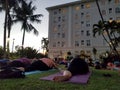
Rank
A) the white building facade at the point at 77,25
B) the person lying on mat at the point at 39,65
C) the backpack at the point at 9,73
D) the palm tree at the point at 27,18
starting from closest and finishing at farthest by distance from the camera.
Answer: the backpack at the point at 9,73 → the person lying on mat at the point at 39,65 → the palm tree at the point at 27,18 → the white building facade at the point at 77,25

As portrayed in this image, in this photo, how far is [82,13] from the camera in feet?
207

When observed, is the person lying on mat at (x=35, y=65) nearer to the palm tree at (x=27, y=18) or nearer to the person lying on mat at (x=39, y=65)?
the person lying on mat at (x=39, y=65)

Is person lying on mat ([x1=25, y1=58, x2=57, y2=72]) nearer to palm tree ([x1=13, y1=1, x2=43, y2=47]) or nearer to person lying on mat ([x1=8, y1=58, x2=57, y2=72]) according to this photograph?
person lying on mat ([x1=8, y1=58, x2=57, y2=72])

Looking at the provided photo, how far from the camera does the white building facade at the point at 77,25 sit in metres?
58.1

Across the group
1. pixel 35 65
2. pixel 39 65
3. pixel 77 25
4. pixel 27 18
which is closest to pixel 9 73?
pixel 35 65

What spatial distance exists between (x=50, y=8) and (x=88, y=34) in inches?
649

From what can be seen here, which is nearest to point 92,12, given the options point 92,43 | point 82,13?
point 82,13

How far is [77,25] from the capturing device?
208ft

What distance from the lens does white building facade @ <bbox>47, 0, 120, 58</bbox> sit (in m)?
58.1

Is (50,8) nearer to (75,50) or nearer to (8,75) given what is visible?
(75,50)

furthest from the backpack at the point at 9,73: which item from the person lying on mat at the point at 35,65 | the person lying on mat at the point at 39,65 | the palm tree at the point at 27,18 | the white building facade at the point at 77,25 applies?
the white building facade at the point at 77,25

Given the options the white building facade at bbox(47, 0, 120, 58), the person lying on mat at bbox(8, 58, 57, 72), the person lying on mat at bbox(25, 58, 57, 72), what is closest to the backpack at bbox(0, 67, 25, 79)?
the person lying on mat at bbox(25, 58, 57, 72)

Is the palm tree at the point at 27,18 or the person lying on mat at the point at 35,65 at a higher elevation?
the palm tree at the point at 27,18

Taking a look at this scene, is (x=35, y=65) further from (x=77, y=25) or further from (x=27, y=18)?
(x=77, y=25)
